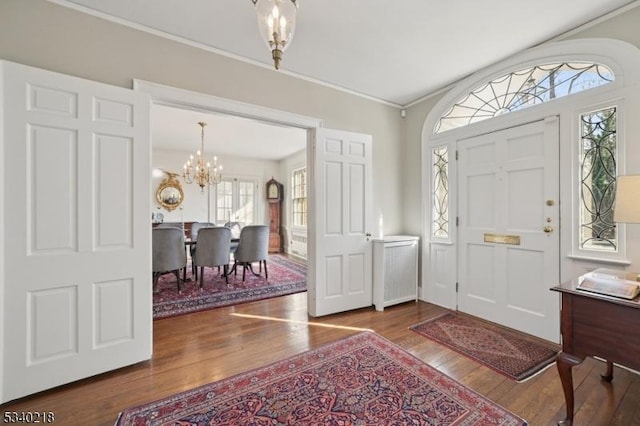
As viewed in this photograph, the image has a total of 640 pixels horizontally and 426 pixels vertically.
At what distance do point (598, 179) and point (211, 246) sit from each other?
174 inches

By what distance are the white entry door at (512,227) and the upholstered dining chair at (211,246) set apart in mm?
3302

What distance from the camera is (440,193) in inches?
135

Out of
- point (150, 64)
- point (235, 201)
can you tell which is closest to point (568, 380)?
point (150, 64)

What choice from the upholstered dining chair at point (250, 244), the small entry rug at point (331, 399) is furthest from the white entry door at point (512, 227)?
the upholstered dining chair at point (250, 244)

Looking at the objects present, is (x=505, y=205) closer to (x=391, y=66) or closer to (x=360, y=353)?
(x=391, y=66)

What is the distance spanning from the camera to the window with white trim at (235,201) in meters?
7.01

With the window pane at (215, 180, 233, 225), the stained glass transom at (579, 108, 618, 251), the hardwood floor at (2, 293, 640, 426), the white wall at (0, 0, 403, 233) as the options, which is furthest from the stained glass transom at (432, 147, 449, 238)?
the window pane at (215, 180, 233, 225)

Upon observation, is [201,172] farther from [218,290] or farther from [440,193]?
[440,193]

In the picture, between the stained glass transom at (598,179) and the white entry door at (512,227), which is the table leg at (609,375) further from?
the stained glass transom at (598,179)

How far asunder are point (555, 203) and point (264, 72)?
9.89ft

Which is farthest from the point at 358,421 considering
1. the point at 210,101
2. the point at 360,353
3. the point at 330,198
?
the point at 210,101

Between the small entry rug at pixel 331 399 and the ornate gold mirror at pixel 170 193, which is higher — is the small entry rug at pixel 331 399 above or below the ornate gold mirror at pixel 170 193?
below

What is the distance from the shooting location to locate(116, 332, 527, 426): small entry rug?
1.53 meters

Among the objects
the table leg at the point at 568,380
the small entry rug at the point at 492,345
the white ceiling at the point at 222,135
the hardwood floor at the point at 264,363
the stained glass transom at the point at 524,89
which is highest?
the white ceiling at the point at 222,135
